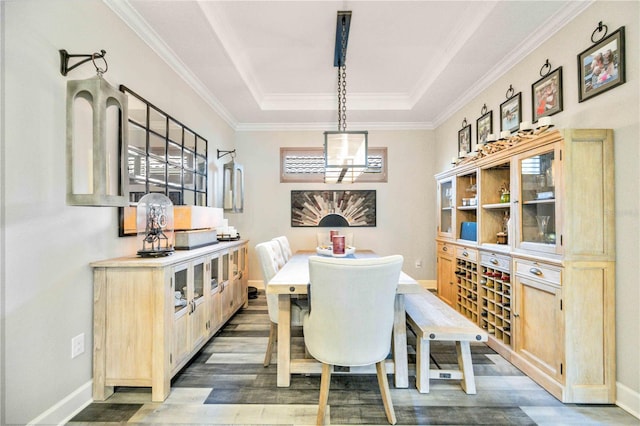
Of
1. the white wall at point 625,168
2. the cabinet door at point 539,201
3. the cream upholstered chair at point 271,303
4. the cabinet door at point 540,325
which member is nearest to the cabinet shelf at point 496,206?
the cabinet door at point 539,201

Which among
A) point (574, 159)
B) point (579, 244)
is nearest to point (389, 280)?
point (579, 244)

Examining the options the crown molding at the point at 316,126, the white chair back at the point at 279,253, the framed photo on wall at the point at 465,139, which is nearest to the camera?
the white chair back at the point at 279,253

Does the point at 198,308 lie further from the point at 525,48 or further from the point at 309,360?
the point at 525,48

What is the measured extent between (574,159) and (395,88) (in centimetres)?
261

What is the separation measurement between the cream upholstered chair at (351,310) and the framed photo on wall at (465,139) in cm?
294

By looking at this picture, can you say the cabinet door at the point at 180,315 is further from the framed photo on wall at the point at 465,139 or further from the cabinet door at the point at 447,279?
the framed photo on wall at the point at 465,139

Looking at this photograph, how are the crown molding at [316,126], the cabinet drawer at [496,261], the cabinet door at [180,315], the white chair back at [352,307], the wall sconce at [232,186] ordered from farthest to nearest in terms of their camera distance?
the crown molding at [316,126] → the wall sconce at [232,186] → the cabinet drawer at [496,261] → the cabinet door at [180,315] → the white chair back at [352,307]

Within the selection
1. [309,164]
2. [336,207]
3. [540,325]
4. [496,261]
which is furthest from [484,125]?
[309,164]

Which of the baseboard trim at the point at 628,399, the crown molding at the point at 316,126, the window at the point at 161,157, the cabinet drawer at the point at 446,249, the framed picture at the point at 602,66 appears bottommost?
the baseboard trim at the point at 628,399

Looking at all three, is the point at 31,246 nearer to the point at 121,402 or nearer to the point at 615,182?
the point at 121,402

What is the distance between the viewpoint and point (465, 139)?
13.2 feet

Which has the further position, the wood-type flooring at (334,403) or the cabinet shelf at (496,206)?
the cabinet shelf at (496,206)

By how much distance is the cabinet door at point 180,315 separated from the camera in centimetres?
215

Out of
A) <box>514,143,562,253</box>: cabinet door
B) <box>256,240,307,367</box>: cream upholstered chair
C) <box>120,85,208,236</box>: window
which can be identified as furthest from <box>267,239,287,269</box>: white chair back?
<box>514,143,562,253</box>: cabinet door
